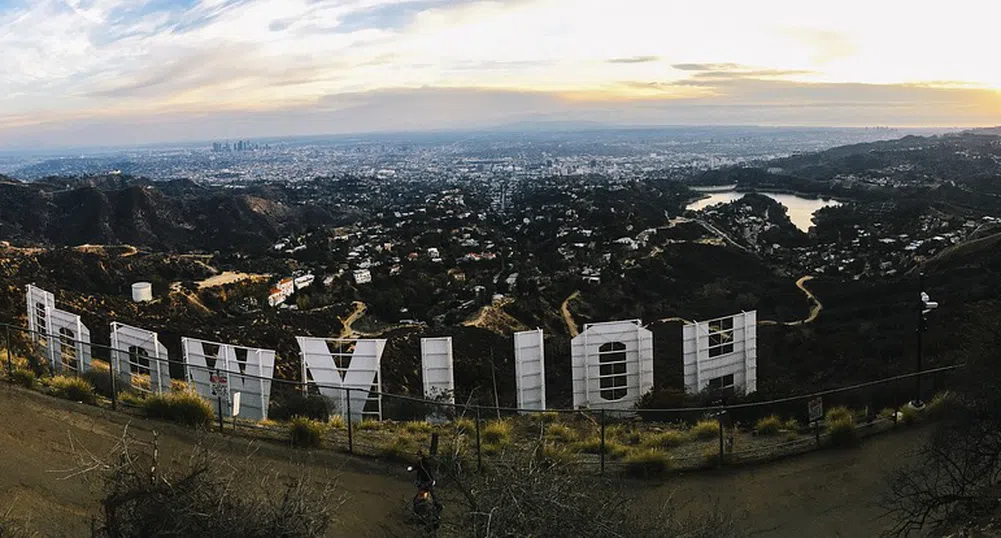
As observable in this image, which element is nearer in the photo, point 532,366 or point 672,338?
point 532,366

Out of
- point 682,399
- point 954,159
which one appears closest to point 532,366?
point 682,399

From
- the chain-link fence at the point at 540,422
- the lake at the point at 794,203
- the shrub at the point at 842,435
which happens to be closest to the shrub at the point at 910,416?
the chain-link fence at the point at 540,422

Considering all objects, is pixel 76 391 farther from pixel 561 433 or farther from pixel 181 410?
pixel 561 433

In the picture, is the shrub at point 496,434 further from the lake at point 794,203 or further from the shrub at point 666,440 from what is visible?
the lake at point 794,203

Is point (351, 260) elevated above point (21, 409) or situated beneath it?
situated beneath

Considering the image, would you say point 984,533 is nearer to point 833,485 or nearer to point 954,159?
point 833,485

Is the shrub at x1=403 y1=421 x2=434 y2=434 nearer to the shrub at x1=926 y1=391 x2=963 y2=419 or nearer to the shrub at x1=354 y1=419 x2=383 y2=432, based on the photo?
the shrub at x1=354 y1=419 x2=383 y2=432

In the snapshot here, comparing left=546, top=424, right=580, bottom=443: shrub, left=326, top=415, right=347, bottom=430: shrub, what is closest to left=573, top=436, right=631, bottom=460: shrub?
left=546, top=424, right=580, bottom=443: shrub
